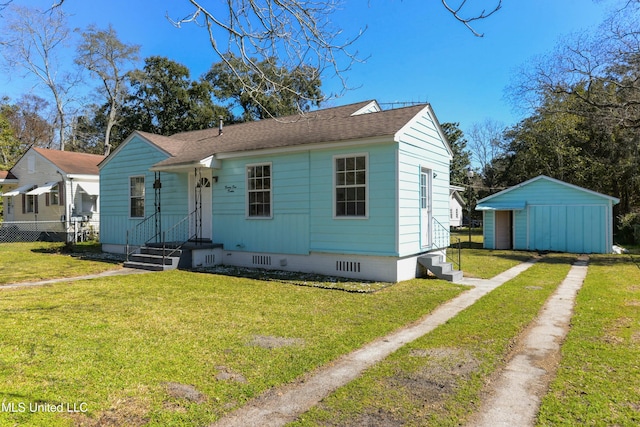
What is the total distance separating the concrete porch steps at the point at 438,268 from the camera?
32.4 ft

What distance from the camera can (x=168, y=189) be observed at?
1319 centimetres

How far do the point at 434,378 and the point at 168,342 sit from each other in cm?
311

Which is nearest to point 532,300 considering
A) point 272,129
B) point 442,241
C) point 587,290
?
point 587,290

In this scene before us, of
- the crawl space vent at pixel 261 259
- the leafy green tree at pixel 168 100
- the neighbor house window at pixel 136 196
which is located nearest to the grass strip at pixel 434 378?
the crawl space vent at pixel 261 259

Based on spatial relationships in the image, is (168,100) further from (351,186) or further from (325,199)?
(351,186)

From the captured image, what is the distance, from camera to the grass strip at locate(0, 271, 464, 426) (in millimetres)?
3227

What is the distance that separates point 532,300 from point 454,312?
6.88ft

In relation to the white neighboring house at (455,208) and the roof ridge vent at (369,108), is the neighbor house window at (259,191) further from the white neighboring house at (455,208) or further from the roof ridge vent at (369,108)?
the white neighboring house at (455,208)

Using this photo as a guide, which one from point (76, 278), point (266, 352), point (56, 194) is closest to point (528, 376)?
point (266, 352)

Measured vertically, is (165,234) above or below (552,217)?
below

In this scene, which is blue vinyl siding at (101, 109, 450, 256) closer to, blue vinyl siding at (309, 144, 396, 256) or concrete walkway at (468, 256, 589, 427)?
blue vinyl siding at (309, 144, 396, 256)

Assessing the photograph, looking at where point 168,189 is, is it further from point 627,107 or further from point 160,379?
point 627,107

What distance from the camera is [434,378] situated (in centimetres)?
387

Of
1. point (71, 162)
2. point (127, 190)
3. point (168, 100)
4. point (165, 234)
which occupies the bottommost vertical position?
point (165, 234)
